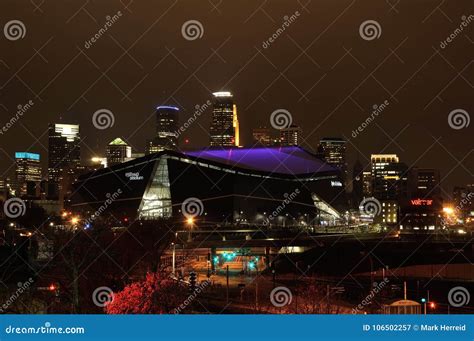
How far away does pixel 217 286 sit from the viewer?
2895 cm

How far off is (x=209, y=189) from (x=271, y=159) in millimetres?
12645

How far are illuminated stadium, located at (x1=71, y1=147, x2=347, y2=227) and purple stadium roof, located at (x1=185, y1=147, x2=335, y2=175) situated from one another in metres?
0.17

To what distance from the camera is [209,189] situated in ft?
234

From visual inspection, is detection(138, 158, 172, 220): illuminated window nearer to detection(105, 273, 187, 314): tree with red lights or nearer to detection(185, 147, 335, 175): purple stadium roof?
detection(185, 147, 335, 175): purple stadium roof

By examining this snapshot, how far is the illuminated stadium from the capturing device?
70.3 metres

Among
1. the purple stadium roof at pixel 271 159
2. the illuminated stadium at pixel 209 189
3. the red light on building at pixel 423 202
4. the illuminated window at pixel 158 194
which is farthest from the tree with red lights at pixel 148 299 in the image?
the red light on building at pixel 423 202

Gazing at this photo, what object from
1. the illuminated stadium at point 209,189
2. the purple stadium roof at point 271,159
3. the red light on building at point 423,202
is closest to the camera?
the illuminated stadium at point 209,189

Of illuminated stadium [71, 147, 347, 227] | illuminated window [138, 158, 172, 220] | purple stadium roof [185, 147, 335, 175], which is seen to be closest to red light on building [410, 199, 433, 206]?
illuminated stadium [71, 147, 347, 227]

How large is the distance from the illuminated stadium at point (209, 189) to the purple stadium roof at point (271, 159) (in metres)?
0.17

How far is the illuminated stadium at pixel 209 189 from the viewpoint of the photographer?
70.3 meters

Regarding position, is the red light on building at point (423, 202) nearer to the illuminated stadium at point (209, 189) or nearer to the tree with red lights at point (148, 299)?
the illuminated stadium at point (209, 189)
